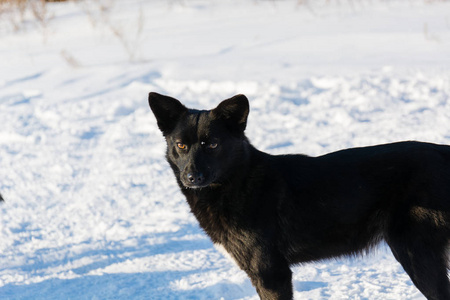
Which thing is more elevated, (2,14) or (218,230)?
(2,14)

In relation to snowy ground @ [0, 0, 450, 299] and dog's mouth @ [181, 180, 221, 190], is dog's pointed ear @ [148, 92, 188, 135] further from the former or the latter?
snowy ground @ [0, 0, 450, 299]

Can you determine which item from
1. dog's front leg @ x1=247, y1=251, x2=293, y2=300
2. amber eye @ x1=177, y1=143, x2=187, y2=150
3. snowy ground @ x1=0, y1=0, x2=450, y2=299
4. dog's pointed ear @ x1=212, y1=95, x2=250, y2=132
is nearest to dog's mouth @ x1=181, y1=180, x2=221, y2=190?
amber eye @ x1=177, y1=143, x2=187, y2=150

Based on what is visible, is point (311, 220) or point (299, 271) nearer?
point (311, 220)

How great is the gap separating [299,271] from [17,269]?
1855mm

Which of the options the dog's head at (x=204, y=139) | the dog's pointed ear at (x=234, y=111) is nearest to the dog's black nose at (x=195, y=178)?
the dog's head at (x=204, y=139)

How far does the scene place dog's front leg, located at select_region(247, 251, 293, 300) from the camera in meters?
2.75

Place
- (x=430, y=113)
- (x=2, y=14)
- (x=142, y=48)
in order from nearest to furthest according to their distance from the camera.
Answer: (x=430, y=113) → (x=142, y=48) → (x=2, y=14)

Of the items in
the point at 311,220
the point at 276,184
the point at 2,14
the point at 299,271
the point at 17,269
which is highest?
the point at 2,14

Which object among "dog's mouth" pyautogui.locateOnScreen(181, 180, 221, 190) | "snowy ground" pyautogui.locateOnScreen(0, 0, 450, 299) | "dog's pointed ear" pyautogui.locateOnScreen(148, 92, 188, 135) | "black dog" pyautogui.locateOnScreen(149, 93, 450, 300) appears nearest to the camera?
"black dog" pyautogui.locateOnScreen(149, 93, 450, 300)

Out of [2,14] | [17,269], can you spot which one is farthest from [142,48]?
[17,269]

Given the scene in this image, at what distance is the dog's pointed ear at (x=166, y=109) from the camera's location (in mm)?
2973

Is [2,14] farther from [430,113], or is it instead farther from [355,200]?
[355,200]

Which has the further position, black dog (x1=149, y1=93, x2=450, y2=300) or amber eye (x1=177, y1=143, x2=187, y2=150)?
amber eye (x1=177, y1=143, x2=187, y2=150)

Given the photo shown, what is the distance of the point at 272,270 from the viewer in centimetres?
276
